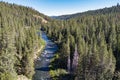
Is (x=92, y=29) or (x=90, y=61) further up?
(x=92, y=29)

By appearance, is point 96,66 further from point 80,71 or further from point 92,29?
point 92,29

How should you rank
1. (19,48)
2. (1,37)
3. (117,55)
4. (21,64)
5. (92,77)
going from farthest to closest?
(19,48), (117,55), (21,64), (1,37), (92,77)

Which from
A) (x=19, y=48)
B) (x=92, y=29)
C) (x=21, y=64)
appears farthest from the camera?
(x=92, y=29)

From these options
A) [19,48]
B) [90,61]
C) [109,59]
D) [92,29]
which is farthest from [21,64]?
[92,29]

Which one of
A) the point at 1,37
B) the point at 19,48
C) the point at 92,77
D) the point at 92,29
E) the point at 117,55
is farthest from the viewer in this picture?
the point at 92,29

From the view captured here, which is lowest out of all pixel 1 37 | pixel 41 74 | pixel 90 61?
pixel 41 74

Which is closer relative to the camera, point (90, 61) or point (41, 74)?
point (90, 61)

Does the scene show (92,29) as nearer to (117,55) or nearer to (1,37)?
(117,55)

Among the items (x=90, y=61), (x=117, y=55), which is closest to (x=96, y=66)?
(x=90, y=61)

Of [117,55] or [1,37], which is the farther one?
[117,55]
